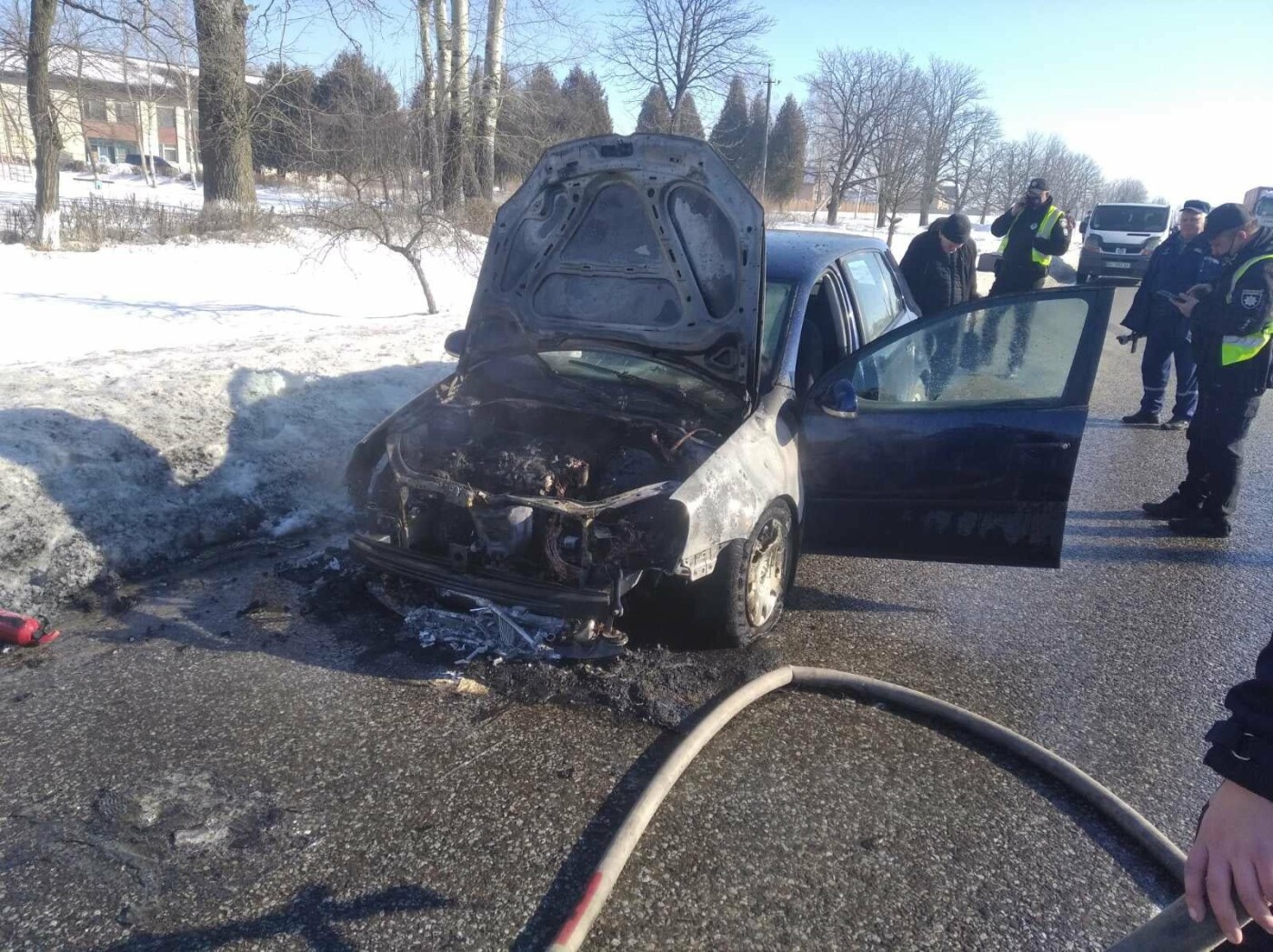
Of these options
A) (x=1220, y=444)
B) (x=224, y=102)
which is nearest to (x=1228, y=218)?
(x=1220, y=444)

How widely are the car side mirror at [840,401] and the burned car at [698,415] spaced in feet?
0.03

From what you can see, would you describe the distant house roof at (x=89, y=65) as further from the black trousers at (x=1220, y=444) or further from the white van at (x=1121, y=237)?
the white van at (x=1121, y=237)

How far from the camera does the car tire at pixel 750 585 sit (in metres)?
3.61

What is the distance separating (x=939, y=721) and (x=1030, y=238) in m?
6.64

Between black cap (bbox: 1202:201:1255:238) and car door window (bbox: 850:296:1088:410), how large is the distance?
258cm

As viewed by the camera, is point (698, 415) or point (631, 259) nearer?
point (698, 415)

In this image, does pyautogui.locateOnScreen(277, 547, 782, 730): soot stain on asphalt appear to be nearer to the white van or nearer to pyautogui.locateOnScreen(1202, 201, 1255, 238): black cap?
pyautogui.locateOnScreen(1202, 201, 1255, 238): black cap

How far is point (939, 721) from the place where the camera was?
3.30m

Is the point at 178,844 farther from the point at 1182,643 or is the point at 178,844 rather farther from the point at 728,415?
the point at 1182,643

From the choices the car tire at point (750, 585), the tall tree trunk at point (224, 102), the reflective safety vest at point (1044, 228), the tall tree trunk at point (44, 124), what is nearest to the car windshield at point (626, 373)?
the car tire at point (750, 585)

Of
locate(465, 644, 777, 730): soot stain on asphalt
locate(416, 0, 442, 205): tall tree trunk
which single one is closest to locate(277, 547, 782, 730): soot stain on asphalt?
locate(465, 644, 777, 730): soot stain on asphalt

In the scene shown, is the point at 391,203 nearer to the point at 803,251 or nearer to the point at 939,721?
the point at 803,251

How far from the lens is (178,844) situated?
255cm

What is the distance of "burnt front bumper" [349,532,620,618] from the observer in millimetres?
3279
